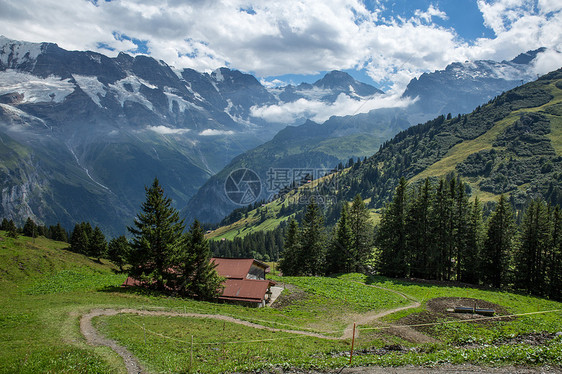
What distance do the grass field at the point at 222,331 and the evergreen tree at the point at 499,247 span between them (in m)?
11.7

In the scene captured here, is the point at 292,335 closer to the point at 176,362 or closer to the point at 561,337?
the point at 176,362

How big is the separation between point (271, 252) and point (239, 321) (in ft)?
463

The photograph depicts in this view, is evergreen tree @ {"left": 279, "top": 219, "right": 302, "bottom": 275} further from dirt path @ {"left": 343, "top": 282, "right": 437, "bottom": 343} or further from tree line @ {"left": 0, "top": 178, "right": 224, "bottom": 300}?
dirt path @ {"left": 343, "top": 282, "right": 437, "bottom": 343}

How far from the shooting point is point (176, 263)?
4016 centimetres

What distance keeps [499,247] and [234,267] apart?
4532 cm

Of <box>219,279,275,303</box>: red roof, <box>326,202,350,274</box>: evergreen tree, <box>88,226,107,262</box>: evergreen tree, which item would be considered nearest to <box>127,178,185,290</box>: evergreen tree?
<box>219,279,275,303</box>: red roof

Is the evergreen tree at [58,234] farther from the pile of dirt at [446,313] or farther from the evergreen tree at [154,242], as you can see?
the pile of dirt at [446,313]

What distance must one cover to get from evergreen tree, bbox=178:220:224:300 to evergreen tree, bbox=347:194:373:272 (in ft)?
121

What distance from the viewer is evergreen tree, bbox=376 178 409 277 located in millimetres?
60406

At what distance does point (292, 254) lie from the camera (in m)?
73.4

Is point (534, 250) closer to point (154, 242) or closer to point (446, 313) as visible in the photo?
point (446, 313)

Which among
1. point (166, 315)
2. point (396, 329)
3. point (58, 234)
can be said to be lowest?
point (58, 234)

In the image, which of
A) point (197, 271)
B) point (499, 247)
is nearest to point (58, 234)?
point (197, 271)

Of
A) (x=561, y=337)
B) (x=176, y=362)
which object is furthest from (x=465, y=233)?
(x=176, y=362)
